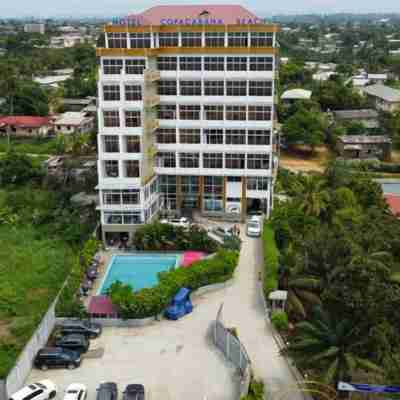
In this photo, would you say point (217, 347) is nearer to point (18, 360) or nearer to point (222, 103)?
point (18, 360)

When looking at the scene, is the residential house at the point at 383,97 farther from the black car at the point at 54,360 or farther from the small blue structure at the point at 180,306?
the black car at the point at 54,360

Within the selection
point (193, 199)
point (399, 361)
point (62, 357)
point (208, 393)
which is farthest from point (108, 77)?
point (399, 361)

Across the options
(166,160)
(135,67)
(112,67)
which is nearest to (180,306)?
(166,160)

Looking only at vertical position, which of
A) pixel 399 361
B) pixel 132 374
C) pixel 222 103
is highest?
pixel 222 103

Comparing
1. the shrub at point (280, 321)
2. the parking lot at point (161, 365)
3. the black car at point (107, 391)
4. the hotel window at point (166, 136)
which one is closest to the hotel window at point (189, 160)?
the hotel window at point (166, 136)

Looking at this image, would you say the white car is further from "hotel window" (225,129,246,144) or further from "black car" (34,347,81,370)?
"hotel window" (225,129,246,144)

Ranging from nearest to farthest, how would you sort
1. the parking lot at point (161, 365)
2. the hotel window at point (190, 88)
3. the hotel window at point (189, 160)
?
1. the parking lot at point (161, 365)
2. the hotel window at point (190, 88)
3. the hotel window at point (189, 160)
